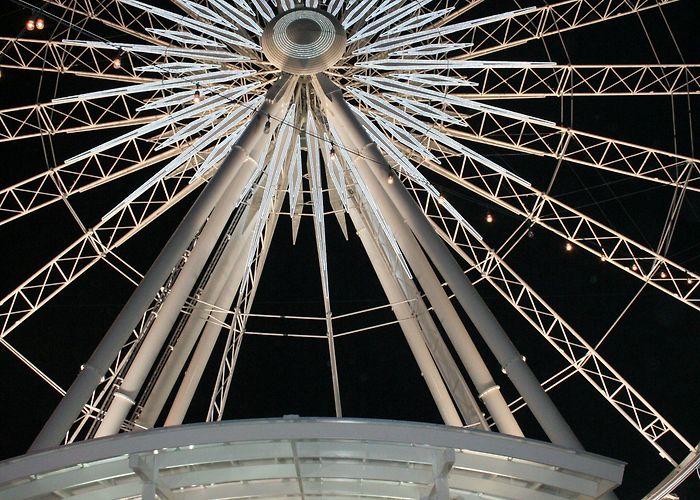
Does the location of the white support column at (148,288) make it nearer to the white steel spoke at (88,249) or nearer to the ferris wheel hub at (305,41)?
the ferris wheel hub at (305,41)

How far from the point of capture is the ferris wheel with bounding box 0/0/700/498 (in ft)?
70.1

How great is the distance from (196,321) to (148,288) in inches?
137

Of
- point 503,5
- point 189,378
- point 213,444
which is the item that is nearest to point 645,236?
point 503,5

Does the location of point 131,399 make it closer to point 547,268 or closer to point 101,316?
point 101,316

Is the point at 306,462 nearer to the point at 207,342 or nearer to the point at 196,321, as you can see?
the point at 196,321

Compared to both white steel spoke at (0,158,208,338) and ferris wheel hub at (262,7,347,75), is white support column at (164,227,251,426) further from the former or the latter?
ferris wheel hub at (262,7,347,75)

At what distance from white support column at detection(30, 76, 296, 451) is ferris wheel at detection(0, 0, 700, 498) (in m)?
0.05

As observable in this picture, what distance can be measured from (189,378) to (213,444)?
9.50 meters

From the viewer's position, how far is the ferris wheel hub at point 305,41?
2212 centimetres

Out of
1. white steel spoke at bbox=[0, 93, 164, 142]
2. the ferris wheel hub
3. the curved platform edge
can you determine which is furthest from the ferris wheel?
the curved platform edge

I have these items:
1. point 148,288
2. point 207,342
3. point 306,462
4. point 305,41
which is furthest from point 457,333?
point 305,41

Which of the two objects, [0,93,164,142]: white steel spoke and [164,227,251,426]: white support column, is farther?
[0,93,164,142]: white steel spoke

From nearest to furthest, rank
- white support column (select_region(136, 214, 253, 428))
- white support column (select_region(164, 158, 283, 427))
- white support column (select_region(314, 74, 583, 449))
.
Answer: white support column (select_region(314, 74, 583, 449)), white support column (select_region(136, 214, 253, 428)), white support column (select_region(164, 158, 283, 427))

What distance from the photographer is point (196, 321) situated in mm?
22609
